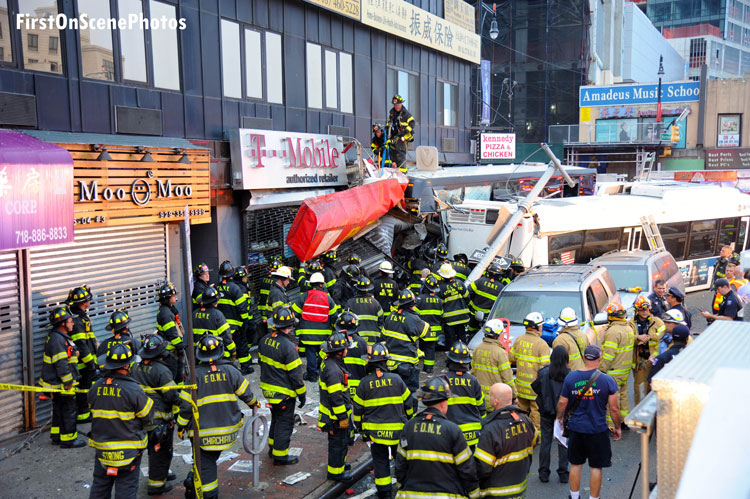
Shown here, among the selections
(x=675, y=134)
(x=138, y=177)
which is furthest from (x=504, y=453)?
(x=675, y=134)

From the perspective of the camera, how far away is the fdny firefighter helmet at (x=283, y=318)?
7.84 meters

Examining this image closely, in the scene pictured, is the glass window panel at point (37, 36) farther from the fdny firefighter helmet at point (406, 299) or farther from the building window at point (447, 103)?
the building window at point (447, 103)

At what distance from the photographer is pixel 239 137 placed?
1326 centimetres

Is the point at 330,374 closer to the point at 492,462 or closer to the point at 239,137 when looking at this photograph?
the point at 492,462

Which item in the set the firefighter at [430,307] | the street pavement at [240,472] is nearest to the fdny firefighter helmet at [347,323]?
the street pavement at [240,472]

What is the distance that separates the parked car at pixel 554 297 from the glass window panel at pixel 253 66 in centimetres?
696

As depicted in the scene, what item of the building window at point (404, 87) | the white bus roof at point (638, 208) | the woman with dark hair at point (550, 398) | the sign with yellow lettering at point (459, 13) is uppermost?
the sign with yellow lettering at point (459, 13)

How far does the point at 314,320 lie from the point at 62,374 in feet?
13.0

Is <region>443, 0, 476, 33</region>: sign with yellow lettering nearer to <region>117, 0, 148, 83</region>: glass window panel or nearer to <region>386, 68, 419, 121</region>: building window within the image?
<region>386, 68, 419, 121</region>: building window

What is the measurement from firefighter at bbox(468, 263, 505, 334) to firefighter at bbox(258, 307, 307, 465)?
5628 mm

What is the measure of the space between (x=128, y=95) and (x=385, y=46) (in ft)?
31.9

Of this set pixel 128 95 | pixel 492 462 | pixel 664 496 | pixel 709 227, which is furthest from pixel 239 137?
pixel 709 227

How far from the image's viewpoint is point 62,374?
8.41m

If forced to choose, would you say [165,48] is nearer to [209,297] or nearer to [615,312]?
[209,297]
